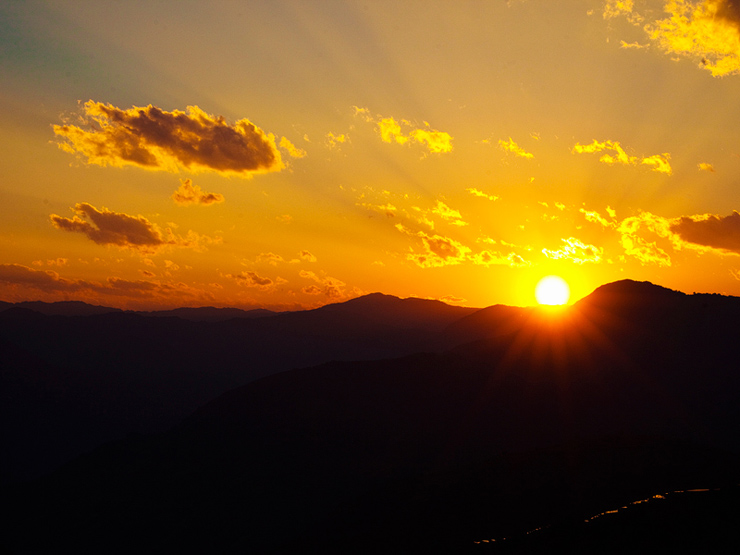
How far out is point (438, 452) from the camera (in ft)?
303

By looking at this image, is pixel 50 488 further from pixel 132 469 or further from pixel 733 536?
pixel 733 536

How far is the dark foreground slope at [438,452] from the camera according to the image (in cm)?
4997

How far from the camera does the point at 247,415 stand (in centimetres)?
11812

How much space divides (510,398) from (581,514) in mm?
69892

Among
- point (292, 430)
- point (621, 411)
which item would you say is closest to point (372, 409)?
point (292, 430)

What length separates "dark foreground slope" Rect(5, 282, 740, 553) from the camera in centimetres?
4997

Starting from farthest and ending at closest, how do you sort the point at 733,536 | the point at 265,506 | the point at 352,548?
1. the point at 265,506
2. the point at 352,548
3. the point at 733,536

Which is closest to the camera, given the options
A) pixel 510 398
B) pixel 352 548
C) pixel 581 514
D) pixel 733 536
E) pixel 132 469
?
pixel 733 536

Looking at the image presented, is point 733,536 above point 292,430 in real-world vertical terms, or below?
above

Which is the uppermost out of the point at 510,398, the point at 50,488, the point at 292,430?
the point at 510,398

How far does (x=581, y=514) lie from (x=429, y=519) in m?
14.8

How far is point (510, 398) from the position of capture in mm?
112500

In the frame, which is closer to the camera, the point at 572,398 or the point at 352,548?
the point at 352,548

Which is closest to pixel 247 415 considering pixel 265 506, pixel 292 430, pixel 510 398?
pixel 292 430
